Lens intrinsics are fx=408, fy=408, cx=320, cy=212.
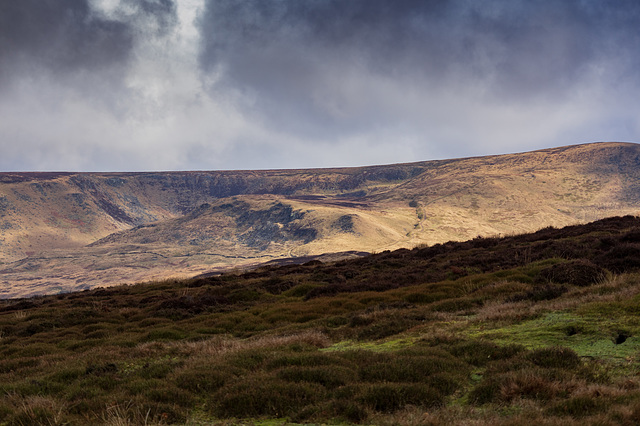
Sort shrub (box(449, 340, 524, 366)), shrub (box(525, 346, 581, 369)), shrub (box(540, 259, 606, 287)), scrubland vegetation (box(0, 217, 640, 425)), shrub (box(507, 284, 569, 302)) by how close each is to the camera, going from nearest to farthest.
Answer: scrubland vegetation (box(0, 217, 640, 425)) < shrub (box(525, 346, 581, 369)) < shrub (box(449, 340, 524, 366)) < shrub (box(507, 284, 569, 302)) < shrub (box(540, 259, 606, 287))

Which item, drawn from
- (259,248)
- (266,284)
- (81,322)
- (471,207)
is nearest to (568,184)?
(471,207)

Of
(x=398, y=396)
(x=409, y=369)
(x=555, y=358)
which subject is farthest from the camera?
(x=409, y=369)

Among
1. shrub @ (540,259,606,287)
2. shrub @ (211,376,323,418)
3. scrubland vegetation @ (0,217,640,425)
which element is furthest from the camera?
shrub @ (540,259,606,287)

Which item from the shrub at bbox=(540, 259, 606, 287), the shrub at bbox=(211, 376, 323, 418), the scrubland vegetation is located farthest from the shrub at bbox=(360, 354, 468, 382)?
the shrub at bbox=(540, 259, 606, 287)

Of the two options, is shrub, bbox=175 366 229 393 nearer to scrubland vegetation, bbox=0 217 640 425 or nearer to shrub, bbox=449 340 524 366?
scrubland vegetation, bbox=0 217 640 425

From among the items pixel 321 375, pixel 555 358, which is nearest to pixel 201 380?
pixel 321 375

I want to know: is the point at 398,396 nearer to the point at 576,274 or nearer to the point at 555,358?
the point at 555,358

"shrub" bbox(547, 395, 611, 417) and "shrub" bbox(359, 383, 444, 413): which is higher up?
"shrub" bbox(547, 395, 611, 417)

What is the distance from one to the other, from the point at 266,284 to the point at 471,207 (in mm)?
153178

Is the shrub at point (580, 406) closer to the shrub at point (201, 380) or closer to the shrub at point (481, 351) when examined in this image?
the shrub at point (481, 351)

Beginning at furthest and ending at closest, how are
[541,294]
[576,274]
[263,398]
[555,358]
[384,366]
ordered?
1. [576,274]
2. [541,294]
3. [384,366]
4. [555,358]
5. [263,398]

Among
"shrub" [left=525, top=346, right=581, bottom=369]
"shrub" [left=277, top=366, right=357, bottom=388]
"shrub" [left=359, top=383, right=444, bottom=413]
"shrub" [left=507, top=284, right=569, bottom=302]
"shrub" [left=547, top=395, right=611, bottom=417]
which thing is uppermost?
"shrub" [left=547, top=395, right=611, bottom=417]

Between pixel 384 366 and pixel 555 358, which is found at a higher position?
pixel 555 358

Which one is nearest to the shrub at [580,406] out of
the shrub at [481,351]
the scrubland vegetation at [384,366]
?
the scrubland vegetation at [384,366]
